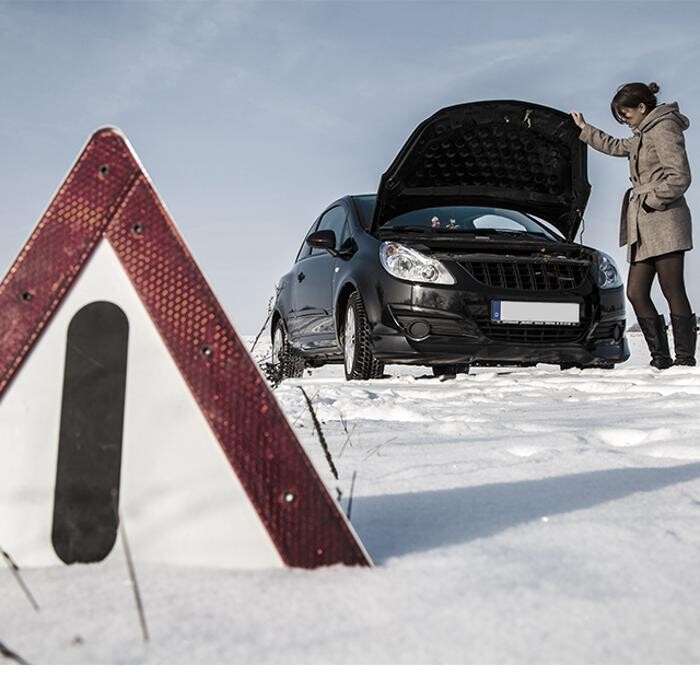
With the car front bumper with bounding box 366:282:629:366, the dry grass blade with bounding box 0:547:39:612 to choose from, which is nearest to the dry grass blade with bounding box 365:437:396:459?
the dry grass blade with bounding box 0:547:39:612

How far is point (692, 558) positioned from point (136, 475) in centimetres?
88

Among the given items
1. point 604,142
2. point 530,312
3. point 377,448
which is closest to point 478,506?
point 377,448

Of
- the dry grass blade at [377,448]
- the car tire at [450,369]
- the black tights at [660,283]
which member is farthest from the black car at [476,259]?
the dry grass blade at [377,448]

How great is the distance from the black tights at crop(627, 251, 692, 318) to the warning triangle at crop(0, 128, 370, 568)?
16.5 feet

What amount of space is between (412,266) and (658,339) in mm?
2061

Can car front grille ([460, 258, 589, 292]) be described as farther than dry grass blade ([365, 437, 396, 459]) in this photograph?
Yes

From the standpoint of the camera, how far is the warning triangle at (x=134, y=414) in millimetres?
1189

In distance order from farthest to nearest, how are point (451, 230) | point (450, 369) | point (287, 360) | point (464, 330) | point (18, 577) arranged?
point (287, 360)
point (450, 369)
point (451, 230)
point (464, 330)
point (18, 577)

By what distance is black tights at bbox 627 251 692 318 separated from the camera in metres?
5.65

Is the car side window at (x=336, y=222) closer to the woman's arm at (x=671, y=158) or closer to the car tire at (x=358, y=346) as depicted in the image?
the car tire at (x=358, y=346)

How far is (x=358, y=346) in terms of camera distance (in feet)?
18.5

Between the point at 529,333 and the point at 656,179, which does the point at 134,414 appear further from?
the point at 656,179

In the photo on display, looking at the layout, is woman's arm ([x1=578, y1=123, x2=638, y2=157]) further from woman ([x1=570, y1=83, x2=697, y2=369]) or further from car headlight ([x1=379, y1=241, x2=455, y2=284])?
car headlight ([x1=379, y1=241, x2=455, y2=284])

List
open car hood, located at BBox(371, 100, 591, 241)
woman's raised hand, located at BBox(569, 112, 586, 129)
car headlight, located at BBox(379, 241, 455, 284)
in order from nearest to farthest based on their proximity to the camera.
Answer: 1. car headlight, located at BBox(379, 241, 455, 284)
2. open car hood, located at BBox(371, 100, 591, 241)
3. woman's raised hand, located at BBox(569, 112, 586, 129)
